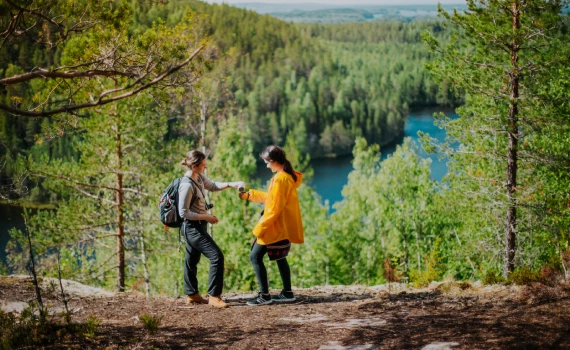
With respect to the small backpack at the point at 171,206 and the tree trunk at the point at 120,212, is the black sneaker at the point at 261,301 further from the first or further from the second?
the tree trunk at the point at 120,212

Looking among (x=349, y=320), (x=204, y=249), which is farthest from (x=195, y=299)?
(x=349, y=320)

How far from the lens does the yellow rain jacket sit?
612 centimetres

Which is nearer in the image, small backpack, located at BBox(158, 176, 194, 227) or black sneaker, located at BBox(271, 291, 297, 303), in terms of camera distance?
small backpack, located at BBox(158, 176, 194, 227)

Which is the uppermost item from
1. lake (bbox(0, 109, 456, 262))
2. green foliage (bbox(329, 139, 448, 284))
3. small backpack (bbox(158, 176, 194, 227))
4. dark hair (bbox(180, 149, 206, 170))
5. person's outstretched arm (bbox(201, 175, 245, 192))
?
dark hair (bbox(180, 149, 206, 170))

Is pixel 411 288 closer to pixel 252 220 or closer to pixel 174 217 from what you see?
pixel 174 217

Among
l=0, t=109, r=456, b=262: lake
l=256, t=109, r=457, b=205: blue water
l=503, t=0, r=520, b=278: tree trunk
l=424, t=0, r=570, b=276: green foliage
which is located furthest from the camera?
l=256, t=109, r=457, b=205: blue water

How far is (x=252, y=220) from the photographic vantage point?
853 inches

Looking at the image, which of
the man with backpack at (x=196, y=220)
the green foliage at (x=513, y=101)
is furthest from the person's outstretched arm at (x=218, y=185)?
the green foliage at (x=513, y=101)

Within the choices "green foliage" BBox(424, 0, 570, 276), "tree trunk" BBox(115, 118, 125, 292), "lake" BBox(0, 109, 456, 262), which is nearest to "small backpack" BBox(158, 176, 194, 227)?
"green foliage" BBox(424, 0, 570, 276)

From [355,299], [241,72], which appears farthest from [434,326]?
[241,72]

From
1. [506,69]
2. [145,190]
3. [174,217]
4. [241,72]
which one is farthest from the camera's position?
[241,72]

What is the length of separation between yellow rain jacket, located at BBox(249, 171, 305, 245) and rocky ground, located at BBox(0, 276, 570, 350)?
2.75 feet

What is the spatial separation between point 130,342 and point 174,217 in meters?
1.64

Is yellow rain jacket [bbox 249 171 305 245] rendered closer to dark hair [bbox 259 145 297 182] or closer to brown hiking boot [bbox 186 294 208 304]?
dark hair [bbox 259 145 297 182]
